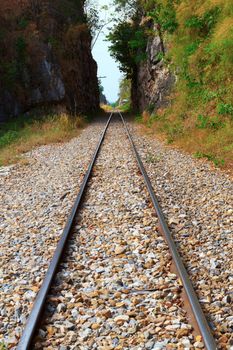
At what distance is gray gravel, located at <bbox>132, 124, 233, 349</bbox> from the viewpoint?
4000 mm

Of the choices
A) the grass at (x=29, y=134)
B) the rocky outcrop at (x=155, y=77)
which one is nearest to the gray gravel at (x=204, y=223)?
the grass at (x=29, y=134)

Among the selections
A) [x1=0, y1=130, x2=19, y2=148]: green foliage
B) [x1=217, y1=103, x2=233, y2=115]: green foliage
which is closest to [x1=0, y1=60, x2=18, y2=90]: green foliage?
[x1=0, y1=130, x2=19, y2=148]: green foliage

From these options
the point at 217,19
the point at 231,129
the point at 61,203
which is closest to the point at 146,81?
the point at 217,19

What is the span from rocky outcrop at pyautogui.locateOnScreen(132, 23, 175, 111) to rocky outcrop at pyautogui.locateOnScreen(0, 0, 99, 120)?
5269 mm

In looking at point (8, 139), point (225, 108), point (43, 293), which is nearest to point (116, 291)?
point (43, 293)

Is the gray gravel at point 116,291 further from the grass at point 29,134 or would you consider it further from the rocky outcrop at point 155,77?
the rocky outcrop at point 155,77

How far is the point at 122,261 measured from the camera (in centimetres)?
493

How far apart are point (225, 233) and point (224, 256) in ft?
2.59

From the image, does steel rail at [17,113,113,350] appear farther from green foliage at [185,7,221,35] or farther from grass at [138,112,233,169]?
green foliage at [185,7,221,35]

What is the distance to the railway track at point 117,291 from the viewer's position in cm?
353

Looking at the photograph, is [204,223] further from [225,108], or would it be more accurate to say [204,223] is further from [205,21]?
[205,21]

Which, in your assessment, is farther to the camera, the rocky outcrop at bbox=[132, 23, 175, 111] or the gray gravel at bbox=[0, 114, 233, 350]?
the rocky outcrop at bbox=[132, 23, 175, 111]

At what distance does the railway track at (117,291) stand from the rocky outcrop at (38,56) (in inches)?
762

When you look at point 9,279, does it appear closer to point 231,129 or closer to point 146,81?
point 231,129
